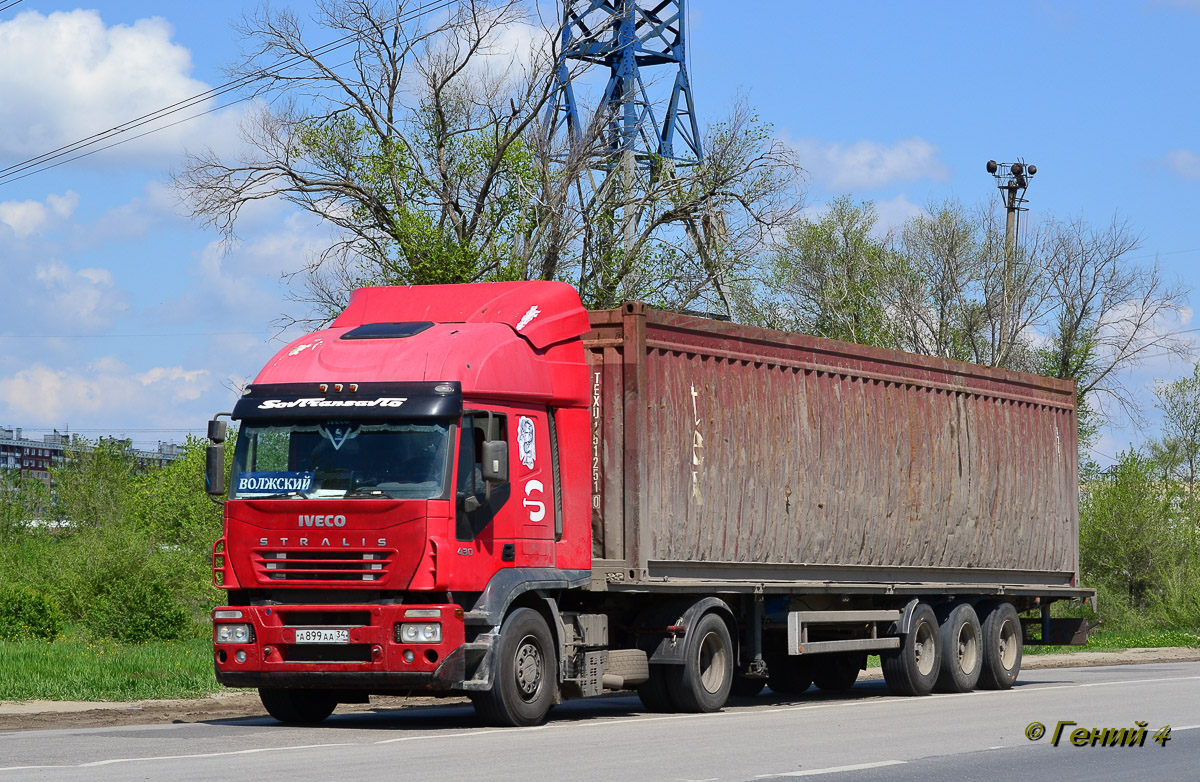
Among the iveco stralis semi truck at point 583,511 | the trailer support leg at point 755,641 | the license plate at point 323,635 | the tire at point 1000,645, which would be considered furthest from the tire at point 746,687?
the license plate at point 323,635

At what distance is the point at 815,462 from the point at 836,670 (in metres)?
4.12

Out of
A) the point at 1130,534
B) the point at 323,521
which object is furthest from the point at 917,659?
the point at 1130,534

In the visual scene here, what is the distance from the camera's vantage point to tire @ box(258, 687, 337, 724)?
14312mm

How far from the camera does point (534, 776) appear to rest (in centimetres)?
981

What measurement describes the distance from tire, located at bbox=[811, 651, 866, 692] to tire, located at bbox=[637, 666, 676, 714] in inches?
189

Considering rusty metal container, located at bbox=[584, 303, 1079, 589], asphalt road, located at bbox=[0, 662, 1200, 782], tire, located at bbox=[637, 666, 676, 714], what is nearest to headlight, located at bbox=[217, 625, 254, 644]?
asphalt road, located at bbox=[0, 662, 1200, 782]

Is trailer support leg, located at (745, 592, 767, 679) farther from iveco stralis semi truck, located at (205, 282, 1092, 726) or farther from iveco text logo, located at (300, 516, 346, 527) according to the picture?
iveco text logo, located at (300, 516, 346, 527)

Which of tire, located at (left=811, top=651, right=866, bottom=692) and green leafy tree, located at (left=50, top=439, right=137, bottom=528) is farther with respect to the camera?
green leafy tree, located at (left=50, top=439, right=137, bottom=528)

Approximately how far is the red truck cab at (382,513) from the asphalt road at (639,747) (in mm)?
709

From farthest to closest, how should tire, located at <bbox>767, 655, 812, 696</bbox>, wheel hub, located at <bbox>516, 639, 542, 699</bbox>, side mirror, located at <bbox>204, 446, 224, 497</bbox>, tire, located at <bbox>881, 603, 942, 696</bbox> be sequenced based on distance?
tire, located at <bbox>767, 655, 812, 696</bbox> < tire, located at <bbox>881, 603, 942, 696</bbox> < wheel hub, located at <bbox>516, 639, 542, 699</bbox> < side mirror, located at <bbox>204, 446, 224, 497</bbox>

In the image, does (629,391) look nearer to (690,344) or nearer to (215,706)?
(690,344)

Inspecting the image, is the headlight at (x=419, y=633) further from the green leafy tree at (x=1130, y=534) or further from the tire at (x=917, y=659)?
the green leafy tree at (x=1130, y=534)

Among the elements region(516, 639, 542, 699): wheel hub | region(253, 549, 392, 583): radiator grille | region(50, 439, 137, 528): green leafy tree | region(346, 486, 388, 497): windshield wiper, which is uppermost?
region(50, 439, 137, 528): green leafy tree

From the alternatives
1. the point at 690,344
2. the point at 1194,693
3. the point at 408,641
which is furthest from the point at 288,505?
the point at 1194,693
